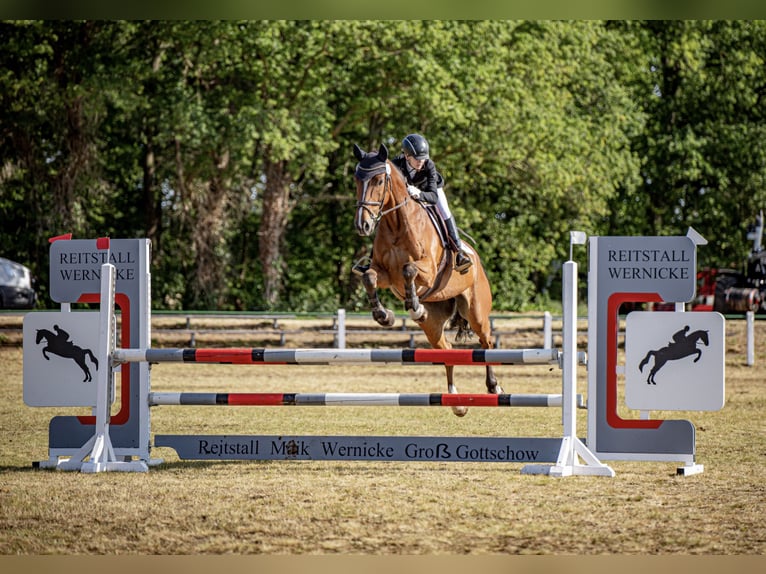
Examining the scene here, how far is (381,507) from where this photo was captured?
525 cm

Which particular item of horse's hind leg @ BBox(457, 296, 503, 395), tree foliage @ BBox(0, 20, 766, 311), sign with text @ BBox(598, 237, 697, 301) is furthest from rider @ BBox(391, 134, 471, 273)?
tree foliage @ BBox(0, 20, 766, 311)

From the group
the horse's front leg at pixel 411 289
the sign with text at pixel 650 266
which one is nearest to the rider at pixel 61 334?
the horse's front leg at pixel 411 289

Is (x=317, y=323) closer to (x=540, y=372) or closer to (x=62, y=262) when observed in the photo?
(x=540, y=372)

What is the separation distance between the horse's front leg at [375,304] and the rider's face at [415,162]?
850 millimetres

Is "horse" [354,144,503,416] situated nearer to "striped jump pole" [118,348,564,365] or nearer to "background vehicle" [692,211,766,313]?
"striped jump pole" [118,348,564,365]

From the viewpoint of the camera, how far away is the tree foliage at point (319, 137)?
22.3 metres

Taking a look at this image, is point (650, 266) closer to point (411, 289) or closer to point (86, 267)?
point (411, 289)

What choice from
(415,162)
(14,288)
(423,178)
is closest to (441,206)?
(423,178)

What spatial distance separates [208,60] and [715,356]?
1691 centimetres

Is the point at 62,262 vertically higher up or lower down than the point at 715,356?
higher up

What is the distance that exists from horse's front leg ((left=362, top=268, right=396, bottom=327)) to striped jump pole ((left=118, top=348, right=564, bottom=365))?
643 millimetres

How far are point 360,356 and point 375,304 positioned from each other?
79 centimetres

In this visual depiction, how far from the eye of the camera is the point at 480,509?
17.0 feet

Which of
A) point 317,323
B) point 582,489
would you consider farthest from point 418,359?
point 317,323
